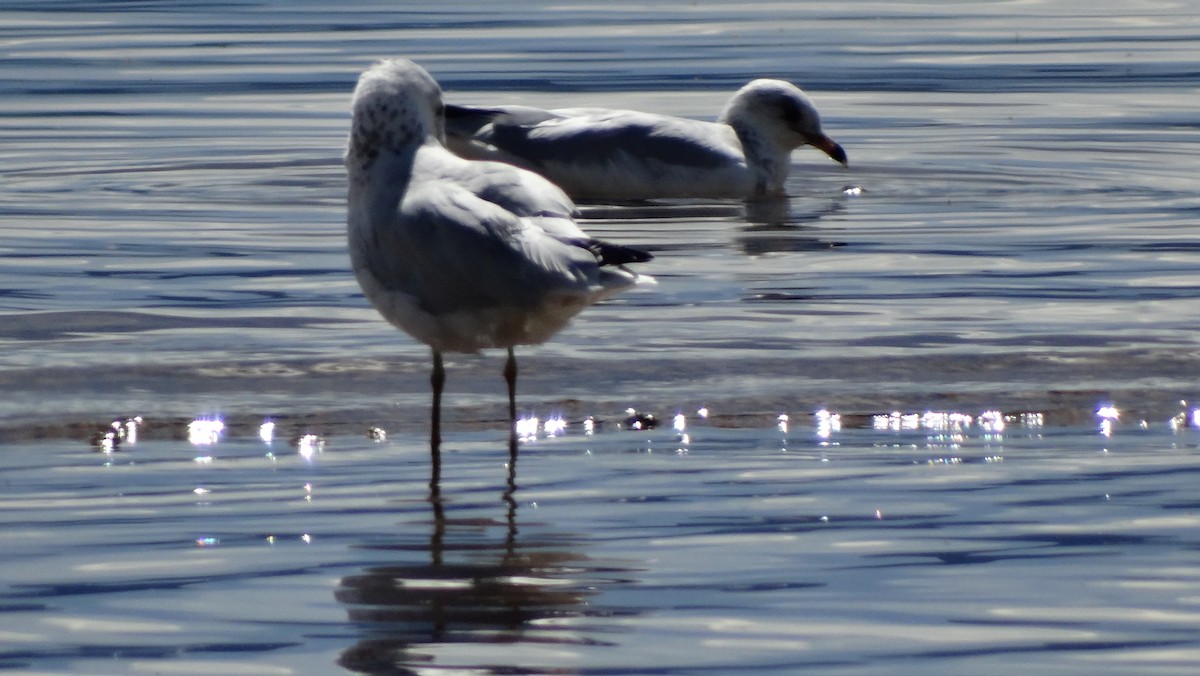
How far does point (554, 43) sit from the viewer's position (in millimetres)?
21859

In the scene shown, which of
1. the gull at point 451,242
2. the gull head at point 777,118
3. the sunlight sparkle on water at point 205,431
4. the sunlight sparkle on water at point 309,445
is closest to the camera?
the gull at point 451,242

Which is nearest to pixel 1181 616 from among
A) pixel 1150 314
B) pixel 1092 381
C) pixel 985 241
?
pixel 1092 381

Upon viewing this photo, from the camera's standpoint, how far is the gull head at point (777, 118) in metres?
12.9

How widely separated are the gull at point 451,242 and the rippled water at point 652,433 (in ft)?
1.30

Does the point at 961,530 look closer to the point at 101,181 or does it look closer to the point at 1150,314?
the point at 1150,314

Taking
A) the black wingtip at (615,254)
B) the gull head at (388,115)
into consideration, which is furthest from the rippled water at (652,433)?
the gull head at (388,115)

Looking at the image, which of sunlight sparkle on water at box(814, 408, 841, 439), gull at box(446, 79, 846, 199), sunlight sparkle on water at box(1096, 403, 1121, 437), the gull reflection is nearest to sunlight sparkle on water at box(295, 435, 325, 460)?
sunlight sparkle on water at box(814, 408, 841, 439)

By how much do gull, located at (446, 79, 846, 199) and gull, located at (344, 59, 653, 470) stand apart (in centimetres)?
587

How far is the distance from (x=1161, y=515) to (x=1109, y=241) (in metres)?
5.02

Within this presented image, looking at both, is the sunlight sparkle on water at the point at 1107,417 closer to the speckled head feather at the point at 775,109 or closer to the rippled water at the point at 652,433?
the rippled water at the point at 652,433

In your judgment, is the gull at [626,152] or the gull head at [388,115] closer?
the gull head at [388,115]

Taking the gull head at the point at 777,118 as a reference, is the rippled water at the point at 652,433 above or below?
below

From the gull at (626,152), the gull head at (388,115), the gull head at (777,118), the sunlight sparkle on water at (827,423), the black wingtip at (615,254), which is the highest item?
the gull head at (777,118)

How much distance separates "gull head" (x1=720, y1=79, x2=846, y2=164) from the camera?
42.3ft
